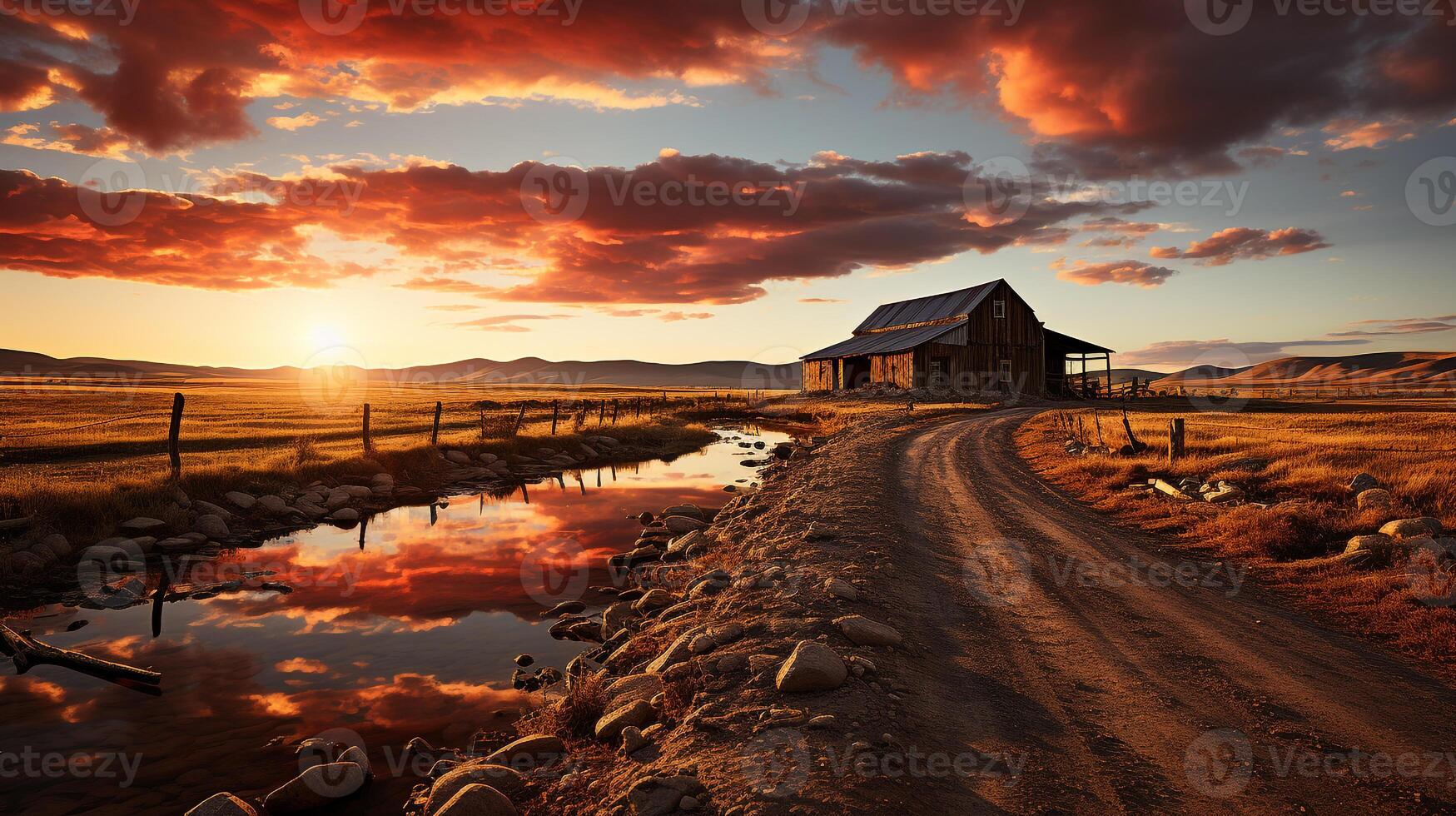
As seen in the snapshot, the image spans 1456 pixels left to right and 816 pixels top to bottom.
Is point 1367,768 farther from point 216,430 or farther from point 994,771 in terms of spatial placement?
point 216,430

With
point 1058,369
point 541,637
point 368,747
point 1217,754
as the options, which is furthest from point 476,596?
point 1058,369

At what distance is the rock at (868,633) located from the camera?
6.81 metres

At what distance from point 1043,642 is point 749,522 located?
322 inches

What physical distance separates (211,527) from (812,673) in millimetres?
17477

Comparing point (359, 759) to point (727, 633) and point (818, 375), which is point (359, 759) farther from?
point (818, 375)

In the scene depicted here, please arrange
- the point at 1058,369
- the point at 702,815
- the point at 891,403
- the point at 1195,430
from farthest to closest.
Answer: the point at 1058,369
the point at 891,403
the point at 1195,430
the point at 702,815

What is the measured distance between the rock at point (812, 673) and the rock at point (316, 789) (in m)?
4.34

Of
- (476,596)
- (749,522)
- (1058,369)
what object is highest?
(1058,369)

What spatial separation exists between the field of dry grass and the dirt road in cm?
69

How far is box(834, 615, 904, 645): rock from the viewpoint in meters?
6.81

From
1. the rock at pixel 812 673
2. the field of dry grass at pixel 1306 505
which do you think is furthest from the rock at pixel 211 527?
the field of dry grass at pixel 1306 505

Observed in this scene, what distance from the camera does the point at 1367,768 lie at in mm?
4672

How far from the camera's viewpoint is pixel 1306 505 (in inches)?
475

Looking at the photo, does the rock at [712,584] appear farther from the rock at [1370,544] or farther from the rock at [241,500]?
the rock at [241,500]
